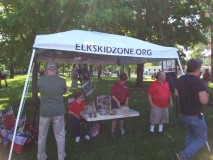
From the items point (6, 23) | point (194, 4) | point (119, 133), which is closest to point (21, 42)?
point (6, 23)

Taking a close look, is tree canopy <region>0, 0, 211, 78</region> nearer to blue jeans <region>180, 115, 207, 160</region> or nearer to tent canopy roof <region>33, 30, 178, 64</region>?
tent canopy roof <region>33, 30, 178, 64</region>

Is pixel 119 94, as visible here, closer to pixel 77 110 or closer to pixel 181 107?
pixel 77 110

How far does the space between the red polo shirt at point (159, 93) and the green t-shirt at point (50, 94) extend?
9.57 feet

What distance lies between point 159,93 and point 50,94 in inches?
127

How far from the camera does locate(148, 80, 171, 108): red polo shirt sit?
25.7 ft

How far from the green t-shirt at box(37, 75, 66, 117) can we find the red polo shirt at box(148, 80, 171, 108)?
115 inches

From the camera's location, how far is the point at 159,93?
309 inches

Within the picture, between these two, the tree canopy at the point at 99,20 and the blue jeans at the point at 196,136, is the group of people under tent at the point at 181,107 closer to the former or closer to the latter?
the blue jeans at the point at 196,136

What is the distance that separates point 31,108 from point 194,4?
11.1m

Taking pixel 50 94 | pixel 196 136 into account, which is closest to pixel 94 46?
pixel 50 94

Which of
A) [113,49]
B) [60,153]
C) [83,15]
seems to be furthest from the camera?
[83,15]

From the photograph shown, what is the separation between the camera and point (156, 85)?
786 cm

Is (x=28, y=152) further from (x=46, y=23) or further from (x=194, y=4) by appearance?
(x=194, y=4)

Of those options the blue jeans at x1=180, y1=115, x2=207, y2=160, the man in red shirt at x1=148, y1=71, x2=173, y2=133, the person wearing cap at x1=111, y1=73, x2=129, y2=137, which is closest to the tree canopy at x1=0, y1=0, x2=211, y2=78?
the person wearing cap at x1=111, y1=73, x2=129, y2=137
